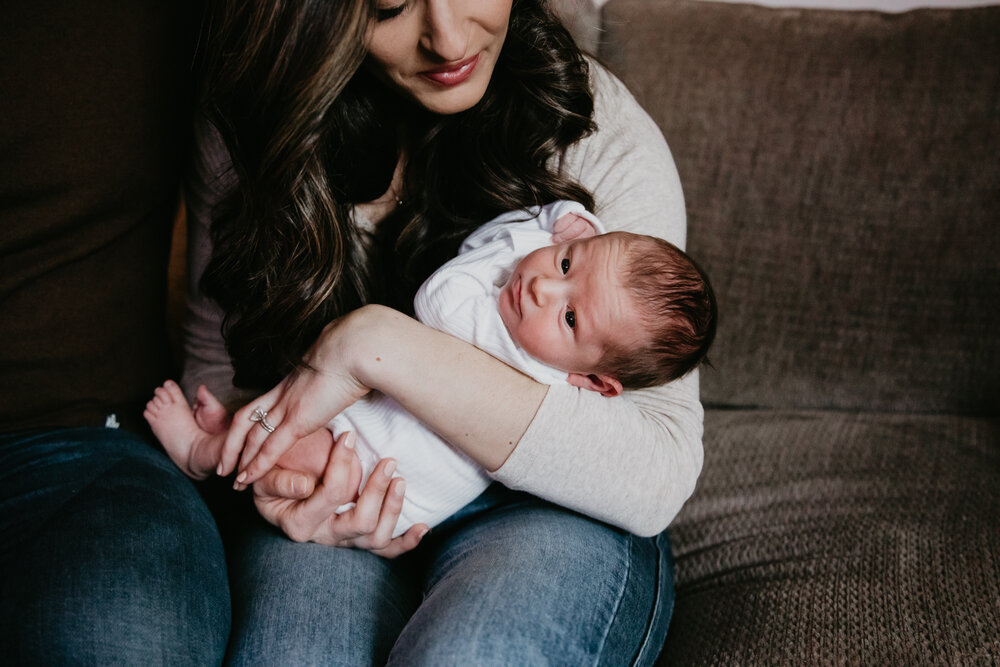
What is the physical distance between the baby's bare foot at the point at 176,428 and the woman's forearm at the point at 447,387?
1.27ft

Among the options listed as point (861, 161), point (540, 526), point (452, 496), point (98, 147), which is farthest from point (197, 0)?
point (861, 161)

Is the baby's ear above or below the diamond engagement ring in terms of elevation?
above

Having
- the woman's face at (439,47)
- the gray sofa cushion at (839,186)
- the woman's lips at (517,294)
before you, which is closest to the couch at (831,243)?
the gray sofa cushion at (839,186)

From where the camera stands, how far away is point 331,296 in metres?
1.22

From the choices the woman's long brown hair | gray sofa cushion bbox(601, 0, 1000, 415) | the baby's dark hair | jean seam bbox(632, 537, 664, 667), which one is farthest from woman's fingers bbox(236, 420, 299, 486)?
gray sofa cushion bbox(601, 0, 1000, 415)

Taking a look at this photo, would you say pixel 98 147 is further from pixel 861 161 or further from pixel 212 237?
pixel 861 161

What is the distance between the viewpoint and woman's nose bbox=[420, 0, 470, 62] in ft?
3.11

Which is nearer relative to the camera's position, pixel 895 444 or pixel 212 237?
pixel 212 237

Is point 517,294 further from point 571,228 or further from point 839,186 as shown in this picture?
point 839,186

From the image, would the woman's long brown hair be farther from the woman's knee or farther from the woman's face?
the woman's knee

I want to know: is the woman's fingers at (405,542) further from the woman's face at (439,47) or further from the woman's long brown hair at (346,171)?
the woman's face at (439,47)

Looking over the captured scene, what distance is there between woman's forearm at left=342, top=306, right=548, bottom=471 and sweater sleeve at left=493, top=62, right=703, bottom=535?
0.03m

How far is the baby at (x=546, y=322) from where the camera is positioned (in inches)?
40.5

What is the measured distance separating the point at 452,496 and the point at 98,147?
779 millimetres
